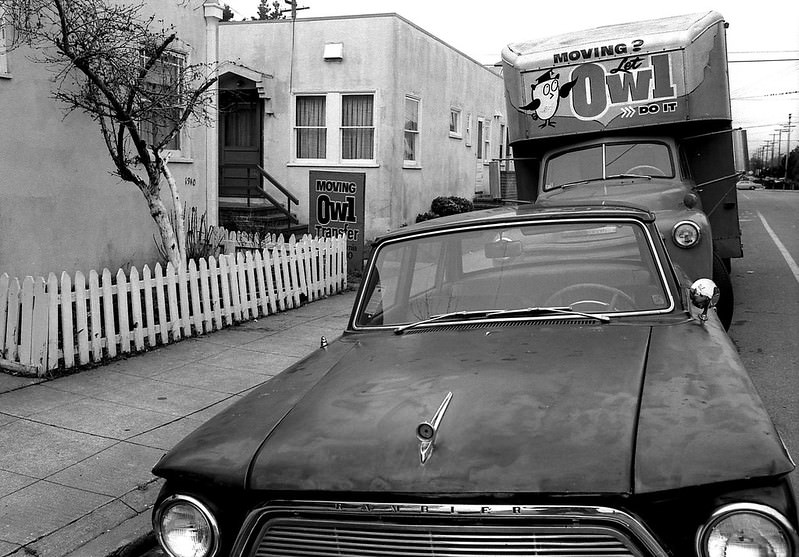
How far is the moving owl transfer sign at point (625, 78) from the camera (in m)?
9.30

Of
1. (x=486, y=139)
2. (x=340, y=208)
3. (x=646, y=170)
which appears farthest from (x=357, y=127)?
(x=646, y=170)

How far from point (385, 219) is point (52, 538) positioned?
47.5ft

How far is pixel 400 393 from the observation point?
290 cm

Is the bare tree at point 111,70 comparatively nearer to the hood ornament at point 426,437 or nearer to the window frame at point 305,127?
the hood ornament at point 426,437

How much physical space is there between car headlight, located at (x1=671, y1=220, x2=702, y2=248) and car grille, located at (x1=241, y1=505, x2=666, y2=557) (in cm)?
581

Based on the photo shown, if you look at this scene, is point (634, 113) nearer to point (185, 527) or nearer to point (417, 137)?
point (185, 527)

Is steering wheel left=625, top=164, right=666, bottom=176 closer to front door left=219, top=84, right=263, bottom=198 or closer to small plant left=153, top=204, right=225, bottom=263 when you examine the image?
small plant left=153, top=204, right=225, bottom=263

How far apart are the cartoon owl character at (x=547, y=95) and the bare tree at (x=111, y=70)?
3.88 m

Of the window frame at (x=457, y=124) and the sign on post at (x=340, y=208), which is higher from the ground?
the window frame at (x=457, y=124)

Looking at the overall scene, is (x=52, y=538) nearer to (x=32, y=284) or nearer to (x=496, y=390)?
(x=496, y=390)

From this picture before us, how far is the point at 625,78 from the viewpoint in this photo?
958 cm

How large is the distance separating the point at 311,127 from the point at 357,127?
119 cm

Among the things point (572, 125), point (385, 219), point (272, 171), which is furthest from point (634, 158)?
point (272, 171)

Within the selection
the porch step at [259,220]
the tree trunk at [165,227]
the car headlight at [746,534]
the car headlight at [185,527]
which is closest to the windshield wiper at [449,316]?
the car headlight at [185,527]
